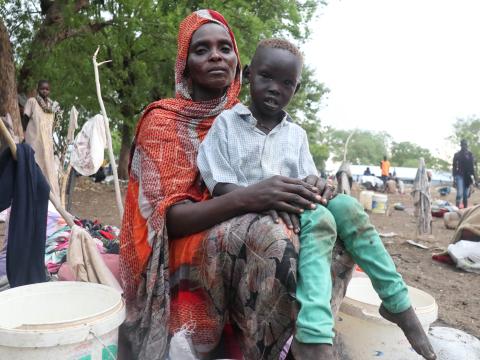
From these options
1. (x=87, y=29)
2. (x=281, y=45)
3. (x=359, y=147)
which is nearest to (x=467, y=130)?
(x=359, y=147)

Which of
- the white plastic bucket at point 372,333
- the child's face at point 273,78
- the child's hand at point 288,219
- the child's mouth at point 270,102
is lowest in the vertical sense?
the white plastic bucket at point 372,333

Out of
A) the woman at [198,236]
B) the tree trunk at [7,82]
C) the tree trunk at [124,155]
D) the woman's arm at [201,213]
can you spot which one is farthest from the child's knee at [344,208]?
the tree trunk at [124,155]

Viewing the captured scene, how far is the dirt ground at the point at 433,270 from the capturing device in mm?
3598

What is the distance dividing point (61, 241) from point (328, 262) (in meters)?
2.05

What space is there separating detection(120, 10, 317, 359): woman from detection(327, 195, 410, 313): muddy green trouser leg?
0.13m

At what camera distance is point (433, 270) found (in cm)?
518

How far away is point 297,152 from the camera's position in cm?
194

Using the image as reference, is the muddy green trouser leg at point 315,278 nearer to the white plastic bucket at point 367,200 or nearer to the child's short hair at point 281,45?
the child's short hair at point 281,45

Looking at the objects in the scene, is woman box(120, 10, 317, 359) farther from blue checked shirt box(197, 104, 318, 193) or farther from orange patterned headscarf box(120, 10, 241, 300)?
blue checked shirt box(197, 104, 318, 193)

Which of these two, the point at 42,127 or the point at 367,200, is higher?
the point at 42,127

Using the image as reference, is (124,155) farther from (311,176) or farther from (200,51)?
(311,176)

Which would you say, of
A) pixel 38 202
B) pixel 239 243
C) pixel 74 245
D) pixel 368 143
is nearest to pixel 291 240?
pixel 239 243

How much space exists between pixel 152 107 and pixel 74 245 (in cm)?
73

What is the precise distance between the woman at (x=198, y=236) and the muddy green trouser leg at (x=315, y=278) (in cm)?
4
